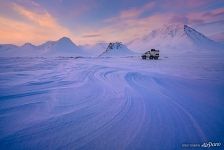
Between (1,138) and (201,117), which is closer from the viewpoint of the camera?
(1,138)

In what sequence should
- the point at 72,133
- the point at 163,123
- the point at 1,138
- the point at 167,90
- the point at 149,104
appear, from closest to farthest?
the point at 1,138 < the point at 72,133 < the point at 163,123 < the point at 149,104 < the point at 167,90

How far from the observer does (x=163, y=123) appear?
138 inches

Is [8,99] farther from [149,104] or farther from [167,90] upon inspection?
[167,90]

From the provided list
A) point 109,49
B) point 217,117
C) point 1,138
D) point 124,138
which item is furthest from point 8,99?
point 109,49

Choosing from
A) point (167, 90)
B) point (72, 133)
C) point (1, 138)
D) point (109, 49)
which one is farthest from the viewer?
point (109, 49)

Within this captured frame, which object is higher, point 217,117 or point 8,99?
point 8,99

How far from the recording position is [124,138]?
116 inches

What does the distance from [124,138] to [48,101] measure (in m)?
2.63

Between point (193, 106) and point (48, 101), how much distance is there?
12.8 ft

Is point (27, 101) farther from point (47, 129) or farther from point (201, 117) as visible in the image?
point (201, 117)

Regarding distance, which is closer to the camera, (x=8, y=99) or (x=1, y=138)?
(x=1, y=138)

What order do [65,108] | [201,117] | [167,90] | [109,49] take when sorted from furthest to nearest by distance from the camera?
1. [109,49]
2. [167,90]
3. [65,108]
4. [201,117]

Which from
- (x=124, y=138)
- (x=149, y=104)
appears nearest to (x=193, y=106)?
(x=149, y=104)

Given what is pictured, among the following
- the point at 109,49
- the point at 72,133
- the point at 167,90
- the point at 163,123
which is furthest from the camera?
the point at 109,49
